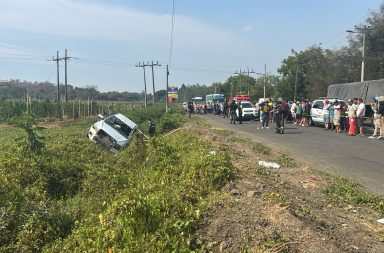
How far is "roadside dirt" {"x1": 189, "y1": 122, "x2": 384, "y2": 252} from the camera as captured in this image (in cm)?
480

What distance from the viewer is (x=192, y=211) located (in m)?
5.89

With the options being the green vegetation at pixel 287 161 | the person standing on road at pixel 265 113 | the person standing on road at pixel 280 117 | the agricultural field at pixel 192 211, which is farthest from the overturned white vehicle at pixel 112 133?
the person standing on road at pixel 265 113

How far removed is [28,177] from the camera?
34.5 ft

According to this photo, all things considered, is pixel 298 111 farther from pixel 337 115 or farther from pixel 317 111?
pixel 337 115

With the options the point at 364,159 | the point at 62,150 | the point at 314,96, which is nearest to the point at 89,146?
the point at 62,150

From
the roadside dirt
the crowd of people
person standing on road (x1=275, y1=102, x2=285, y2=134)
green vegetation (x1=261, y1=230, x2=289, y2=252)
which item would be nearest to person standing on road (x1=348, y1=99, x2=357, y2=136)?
the crowd of people

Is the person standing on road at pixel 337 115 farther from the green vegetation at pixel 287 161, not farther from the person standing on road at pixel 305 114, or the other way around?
the green vegetation at pixel 287 161

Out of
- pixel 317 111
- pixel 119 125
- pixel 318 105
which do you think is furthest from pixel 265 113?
pixel 119 125

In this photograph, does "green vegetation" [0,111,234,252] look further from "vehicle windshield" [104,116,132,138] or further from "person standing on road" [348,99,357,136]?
"person standing on road" [348,99,357,136]

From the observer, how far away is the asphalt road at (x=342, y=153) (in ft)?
32.8

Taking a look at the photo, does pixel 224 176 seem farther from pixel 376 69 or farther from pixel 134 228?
pixel 376 69

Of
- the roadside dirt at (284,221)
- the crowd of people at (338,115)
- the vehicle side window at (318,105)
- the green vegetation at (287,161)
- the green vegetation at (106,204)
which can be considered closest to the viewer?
the roadside dirt at (284,221)

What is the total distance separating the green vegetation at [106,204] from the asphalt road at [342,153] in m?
3.51

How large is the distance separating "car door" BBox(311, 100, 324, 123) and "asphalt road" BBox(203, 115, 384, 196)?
4615 mm
